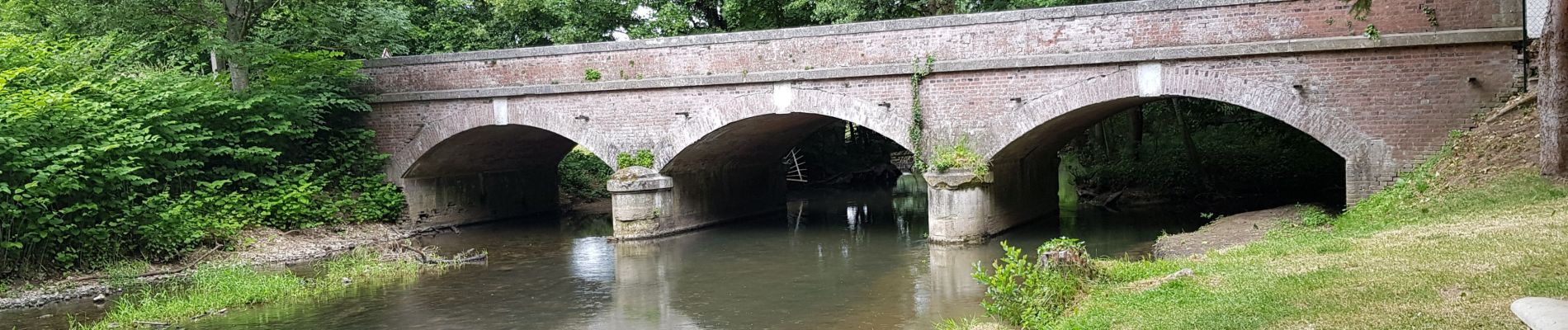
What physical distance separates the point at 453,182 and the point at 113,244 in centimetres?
701

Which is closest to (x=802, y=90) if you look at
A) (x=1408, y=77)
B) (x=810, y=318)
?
(x=810, y=318)

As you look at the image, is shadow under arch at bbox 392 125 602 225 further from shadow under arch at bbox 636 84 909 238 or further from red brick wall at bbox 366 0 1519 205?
shadow under arch at bbox 636 84 909 238

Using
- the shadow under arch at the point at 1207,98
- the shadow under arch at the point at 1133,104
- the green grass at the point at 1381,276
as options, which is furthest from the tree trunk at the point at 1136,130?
the green grass at the point at 1381,276

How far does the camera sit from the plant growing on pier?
47.6ft

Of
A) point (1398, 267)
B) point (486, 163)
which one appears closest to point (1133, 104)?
point (1398, 267)

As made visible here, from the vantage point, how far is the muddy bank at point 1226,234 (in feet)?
38.6

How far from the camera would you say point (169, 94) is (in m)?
15.0

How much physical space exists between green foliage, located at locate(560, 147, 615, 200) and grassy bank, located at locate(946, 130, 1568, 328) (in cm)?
1733

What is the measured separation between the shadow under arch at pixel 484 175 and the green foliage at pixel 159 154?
2.19 ft

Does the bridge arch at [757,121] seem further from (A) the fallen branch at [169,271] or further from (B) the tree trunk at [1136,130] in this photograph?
(B) the tree trunk at [1136,130]

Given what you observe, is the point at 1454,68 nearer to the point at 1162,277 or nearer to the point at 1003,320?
the point at 1162,277

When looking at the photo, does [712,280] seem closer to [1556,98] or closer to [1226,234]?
[1226,234]

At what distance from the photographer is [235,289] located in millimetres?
12367

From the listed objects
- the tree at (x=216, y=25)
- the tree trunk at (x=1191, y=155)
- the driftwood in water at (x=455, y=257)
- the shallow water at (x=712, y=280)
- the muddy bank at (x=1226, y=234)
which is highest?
the tree at (x=216, y=25)
